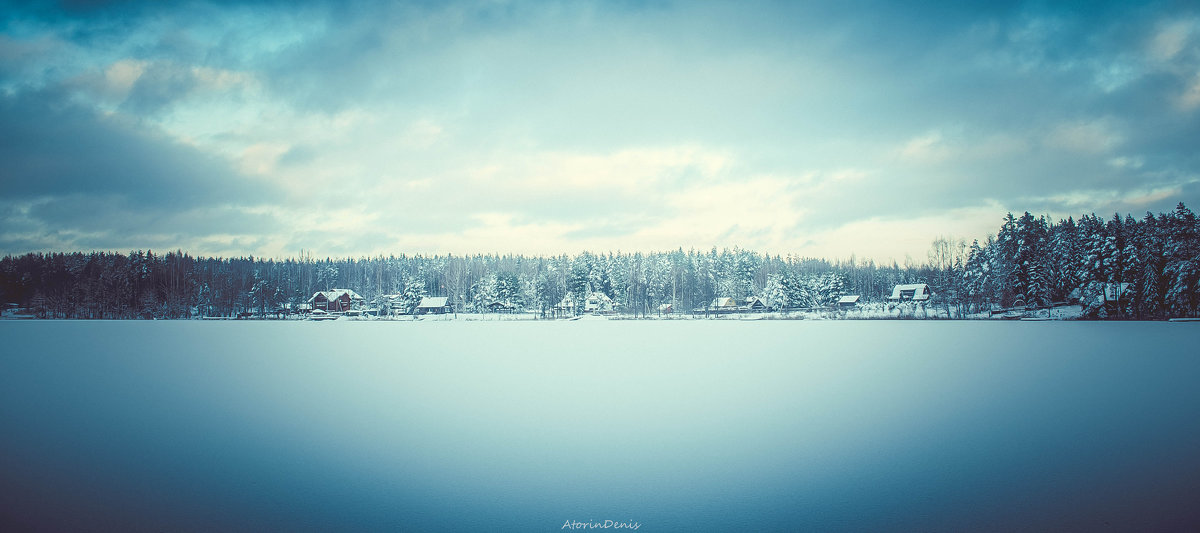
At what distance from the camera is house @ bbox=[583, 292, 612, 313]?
9962cm

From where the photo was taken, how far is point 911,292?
335 ft

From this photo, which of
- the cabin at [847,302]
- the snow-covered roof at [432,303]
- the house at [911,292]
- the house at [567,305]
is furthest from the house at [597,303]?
the house at [911,292]

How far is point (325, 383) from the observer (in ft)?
60.6

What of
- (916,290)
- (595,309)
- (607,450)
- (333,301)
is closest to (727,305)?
(595,309)

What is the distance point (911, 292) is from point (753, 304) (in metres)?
28.2

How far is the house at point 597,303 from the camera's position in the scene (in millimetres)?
99625

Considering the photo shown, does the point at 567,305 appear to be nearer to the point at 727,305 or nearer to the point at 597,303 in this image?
the point at 597,303

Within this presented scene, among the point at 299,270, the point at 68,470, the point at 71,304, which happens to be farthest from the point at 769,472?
the point at 299,270

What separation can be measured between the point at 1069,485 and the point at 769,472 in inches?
152

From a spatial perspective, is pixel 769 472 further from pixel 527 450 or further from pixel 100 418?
pixel 100 418

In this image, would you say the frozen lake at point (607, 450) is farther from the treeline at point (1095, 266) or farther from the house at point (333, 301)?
the house at point (333, 301)

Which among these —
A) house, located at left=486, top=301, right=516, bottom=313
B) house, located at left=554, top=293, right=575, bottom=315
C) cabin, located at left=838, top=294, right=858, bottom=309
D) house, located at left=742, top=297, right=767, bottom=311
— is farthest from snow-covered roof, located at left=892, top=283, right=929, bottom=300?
house, located at left=486, top=301, right=516, bottom=313

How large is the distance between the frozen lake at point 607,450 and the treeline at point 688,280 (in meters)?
45.9

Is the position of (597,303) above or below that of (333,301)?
below
